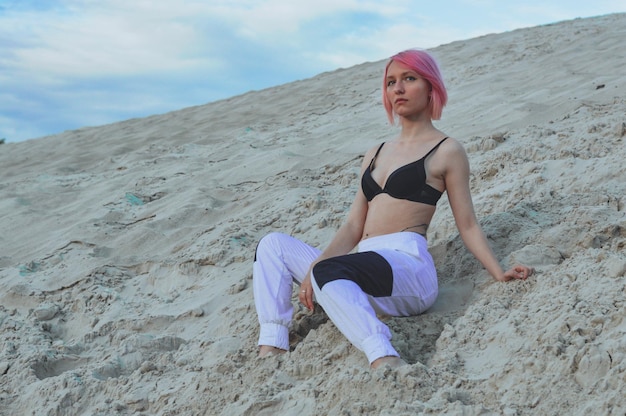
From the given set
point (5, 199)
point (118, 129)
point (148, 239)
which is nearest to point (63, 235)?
point (148, 239)

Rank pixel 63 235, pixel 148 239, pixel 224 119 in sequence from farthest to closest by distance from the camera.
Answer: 1. pixel 224 119
2. pixel 63 235
3. pixel 148 239

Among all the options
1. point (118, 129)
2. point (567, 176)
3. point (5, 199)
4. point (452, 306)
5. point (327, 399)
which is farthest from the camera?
point (118, 129)

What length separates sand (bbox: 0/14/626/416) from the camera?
2.42 meters

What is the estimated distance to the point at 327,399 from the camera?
95.9 inches

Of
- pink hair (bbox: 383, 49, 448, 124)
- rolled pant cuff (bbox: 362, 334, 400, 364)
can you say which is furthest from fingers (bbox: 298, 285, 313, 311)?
pink hair (bbox: 383, 49, 448, 124)

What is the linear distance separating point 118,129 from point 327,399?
7618 mm

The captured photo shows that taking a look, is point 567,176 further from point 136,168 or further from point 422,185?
point 136,168

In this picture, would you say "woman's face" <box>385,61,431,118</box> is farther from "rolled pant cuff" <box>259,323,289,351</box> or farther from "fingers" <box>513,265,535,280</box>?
"rolled pant cuff" <box>259,323,289,351</box>

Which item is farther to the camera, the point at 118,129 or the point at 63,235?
the point at 118,129

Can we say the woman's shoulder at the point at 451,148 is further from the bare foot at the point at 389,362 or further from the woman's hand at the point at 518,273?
the bare foot at the point at 389,362

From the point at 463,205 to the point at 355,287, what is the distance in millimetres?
612

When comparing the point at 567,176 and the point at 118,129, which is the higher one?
the point at 118,129

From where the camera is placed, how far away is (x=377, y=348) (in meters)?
2.56

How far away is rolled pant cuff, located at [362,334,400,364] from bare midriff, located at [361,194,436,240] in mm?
614
